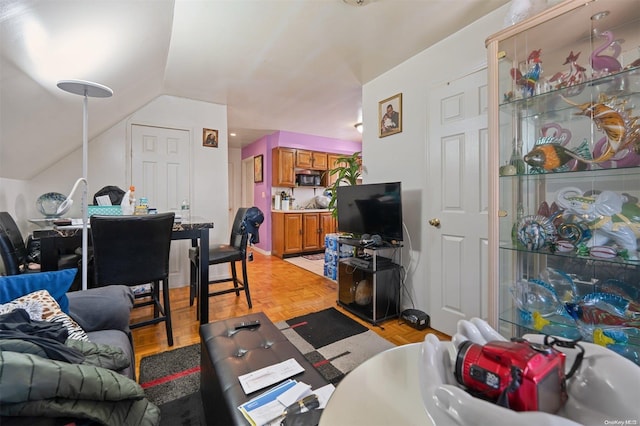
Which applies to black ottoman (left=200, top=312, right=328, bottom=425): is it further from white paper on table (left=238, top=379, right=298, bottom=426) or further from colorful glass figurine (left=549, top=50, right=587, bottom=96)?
colorful glass figurine (left=549, top=50, right=587, bottom=96)

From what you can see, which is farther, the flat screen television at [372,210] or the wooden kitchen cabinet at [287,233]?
the wooden kitchen cabinet at [287,233]

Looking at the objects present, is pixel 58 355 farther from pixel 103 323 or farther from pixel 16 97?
pixel 16 97

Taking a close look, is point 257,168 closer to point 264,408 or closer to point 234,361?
point 234,361

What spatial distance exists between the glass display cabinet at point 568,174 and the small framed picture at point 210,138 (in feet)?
10.4

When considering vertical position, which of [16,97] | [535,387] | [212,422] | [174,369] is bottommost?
[174,369]

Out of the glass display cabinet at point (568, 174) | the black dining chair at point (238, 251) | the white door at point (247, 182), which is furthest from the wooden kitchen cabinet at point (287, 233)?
the glass display cabinet at point (568, 174)

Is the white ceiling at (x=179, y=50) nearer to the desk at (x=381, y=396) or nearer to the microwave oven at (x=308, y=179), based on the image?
the desk at (x=381, y=396)

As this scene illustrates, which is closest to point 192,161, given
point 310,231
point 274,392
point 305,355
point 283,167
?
point 283,167

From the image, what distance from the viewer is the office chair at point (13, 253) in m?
1.64

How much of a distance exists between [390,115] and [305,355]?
2.23 metres

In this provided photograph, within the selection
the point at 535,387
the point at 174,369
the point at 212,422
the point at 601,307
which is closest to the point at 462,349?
the point at 535,387

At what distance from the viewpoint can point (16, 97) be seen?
1.41 metres

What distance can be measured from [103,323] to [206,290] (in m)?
0.89

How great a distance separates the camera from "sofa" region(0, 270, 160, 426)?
1.87 feet
